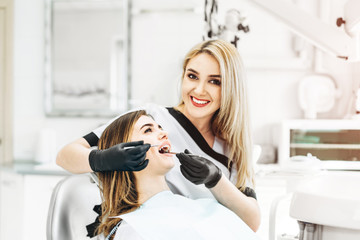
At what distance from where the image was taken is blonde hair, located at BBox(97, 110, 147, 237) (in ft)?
2.99

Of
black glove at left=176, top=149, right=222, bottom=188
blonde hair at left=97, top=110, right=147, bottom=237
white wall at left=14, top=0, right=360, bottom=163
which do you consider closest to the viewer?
black glove at left=176, top=149, right=222, bottom=188

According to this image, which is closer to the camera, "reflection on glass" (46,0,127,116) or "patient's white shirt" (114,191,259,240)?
"patient's white shirt" (114,191,259,240)

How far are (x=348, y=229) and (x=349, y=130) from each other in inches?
40.7

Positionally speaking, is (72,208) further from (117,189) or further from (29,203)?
(29,203)

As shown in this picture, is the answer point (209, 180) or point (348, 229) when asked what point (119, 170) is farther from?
point (348, 229)

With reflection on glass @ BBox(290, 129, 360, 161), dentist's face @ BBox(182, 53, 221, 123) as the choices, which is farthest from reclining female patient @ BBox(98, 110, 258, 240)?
reflection on glass @ BBox(290, 129, 360, 161)

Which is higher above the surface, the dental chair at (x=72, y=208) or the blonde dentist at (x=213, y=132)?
the blonde dentist at (x=213, y=132)

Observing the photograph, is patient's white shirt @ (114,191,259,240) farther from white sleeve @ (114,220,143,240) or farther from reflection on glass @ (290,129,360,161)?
reflection on glass @ (290,129,360,161)

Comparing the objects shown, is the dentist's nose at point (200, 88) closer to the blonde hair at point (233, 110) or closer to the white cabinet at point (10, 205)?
the blonde hair at point (233, 110)

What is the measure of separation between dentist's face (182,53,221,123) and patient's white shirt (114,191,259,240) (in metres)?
0.22

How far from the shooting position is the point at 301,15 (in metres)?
0.98

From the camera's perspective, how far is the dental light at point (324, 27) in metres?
0.97

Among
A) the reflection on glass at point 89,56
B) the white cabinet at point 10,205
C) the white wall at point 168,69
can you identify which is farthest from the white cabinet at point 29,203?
the reflection on glass at point 89,56

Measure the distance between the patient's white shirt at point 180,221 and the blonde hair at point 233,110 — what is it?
11 centimetres
